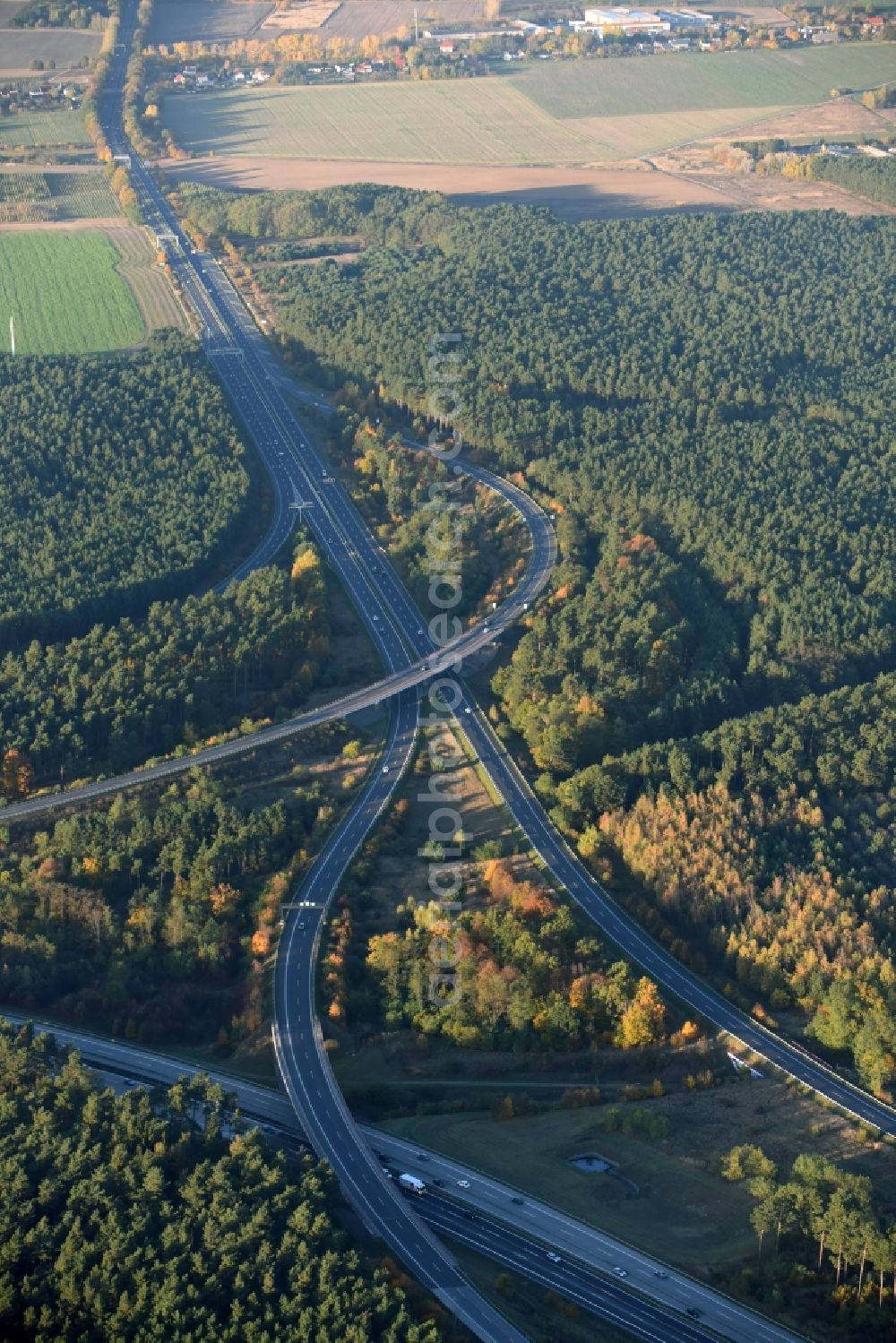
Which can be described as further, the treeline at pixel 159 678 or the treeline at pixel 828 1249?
the treeline at pixel 159 678

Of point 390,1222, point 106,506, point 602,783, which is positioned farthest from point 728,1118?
point 106,506

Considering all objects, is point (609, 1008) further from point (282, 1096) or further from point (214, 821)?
point (214, 821)

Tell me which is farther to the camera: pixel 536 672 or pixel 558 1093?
pixel 536 672

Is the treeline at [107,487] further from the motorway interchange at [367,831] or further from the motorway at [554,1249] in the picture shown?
the motorway at [554,1249]

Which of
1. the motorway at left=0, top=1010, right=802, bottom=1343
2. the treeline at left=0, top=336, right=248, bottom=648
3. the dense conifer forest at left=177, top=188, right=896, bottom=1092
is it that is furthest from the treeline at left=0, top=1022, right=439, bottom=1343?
the treeline at left=0, top=336, right=248, bottom=648

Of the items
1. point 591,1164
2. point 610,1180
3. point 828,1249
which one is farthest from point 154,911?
point 828,1249

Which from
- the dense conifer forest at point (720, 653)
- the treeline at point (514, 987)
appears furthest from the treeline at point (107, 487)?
the treeline at point (514, 987)
